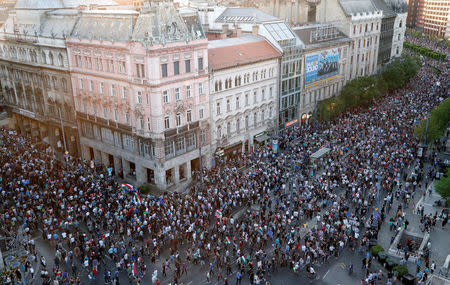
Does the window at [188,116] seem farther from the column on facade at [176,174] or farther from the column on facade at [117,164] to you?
the column on facade at [117,164]

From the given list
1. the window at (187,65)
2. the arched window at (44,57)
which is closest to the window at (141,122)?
the window at (187,65)

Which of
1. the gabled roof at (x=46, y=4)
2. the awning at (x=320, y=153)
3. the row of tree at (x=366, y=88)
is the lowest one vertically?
the awning at (x=320, y=153)

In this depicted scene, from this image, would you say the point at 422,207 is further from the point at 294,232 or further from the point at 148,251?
the point at 148,251

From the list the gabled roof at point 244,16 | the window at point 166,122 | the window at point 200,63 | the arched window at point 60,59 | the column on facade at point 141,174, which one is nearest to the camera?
the window at point 166,122

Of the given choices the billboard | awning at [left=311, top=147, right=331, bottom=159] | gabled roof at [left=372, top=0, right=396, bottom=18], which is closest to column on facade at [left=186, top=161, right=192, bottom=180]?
awning at [left=311, top=147, right=331, bottom=159]

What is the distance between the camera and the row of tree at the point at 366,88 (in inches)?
2874

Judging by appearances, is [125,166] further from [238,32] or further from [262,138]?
[238,32]

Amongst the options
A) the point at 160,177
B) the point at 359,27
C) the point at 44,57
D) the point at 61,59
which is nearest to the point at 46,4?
the point at 44,57

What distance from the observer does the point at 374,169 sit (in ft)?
174

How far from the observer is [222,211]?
44.5 m

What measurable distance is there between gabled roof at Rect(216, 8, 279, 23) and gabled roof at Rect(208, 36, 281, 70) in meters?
4.96

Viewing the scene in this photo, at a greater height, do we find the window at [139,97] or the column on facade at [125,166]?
the window at [139,97]

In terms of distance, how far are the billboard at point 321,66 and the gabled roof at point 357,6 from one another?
863 centimetres

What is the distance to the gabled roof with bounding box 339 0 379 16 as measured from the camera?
8018cm
